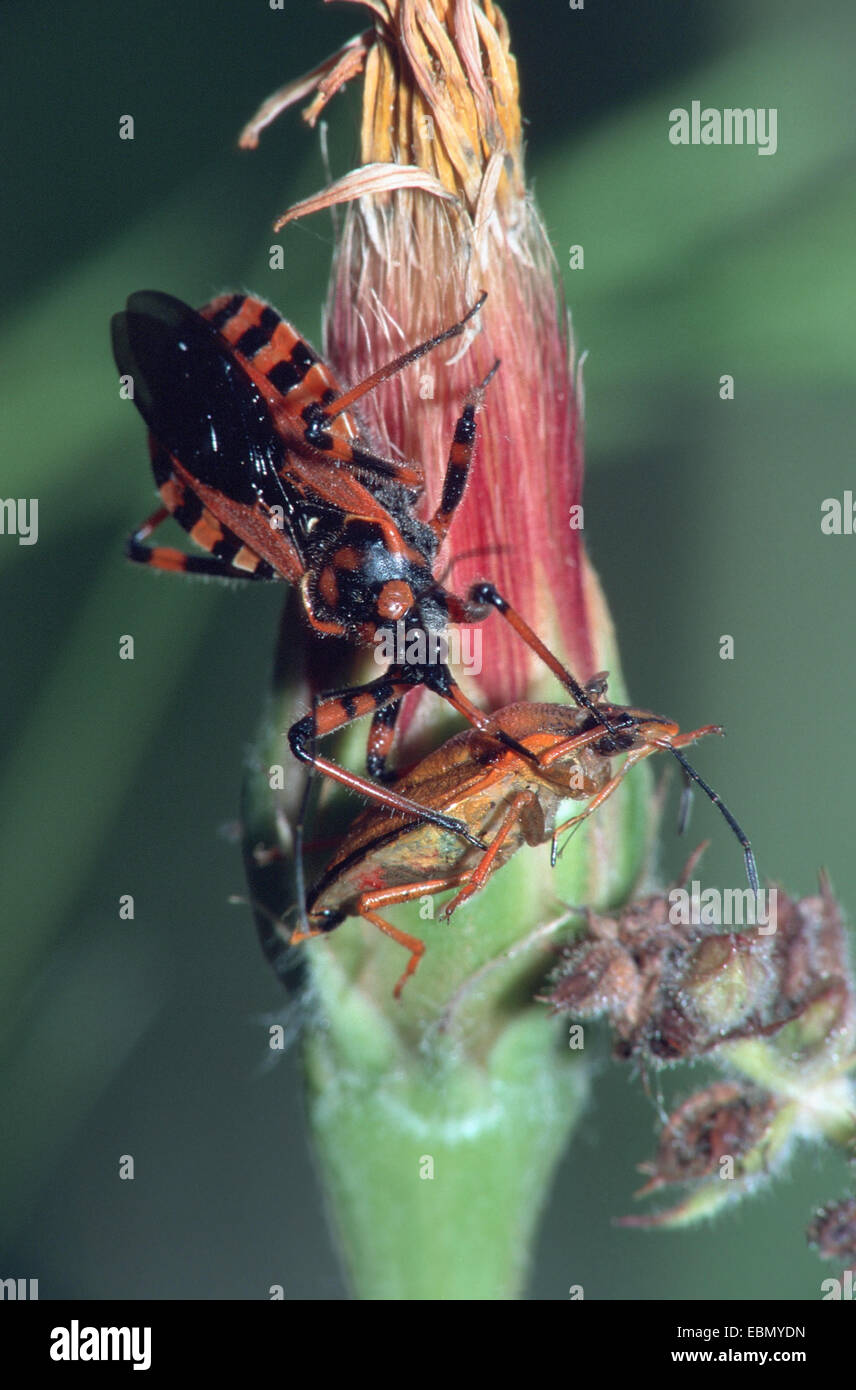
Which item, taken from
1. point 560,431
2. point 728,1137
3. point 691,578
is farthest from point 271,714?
point 691,578

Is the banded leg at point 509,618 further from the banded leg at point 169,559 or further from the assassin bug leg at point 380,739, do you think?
the banded leg at point 169,559

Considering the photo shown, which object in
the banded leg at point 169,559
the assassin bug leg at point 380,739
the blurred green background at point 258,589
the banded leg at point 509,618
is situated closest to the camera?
the banded leg at point 509,618

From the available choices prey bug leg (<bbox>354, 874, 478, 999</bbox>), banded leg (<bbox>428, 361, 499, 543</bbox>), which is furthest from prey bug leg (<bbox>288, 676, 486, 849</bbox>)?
banded leg (<bbox>428, 361, 499, 543</bbox>)

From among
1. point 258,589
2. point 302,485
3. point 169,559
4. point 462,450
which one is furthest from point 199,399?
point 258,589

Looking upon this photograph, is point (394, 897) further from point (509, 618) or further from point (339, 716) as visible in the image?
point (509, 618)

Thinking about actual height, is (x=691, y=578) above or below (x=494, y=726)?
above

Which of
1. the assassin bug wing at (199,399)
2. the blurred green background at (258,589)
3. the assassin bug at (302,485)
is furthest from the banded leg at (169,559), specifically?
the blurred green background at (258,589)

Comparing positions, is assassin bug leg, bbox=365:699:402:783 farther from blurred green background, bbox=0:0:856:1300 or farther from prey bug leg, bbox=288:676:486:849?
blurred green background, bbox=0:0:856:1300
